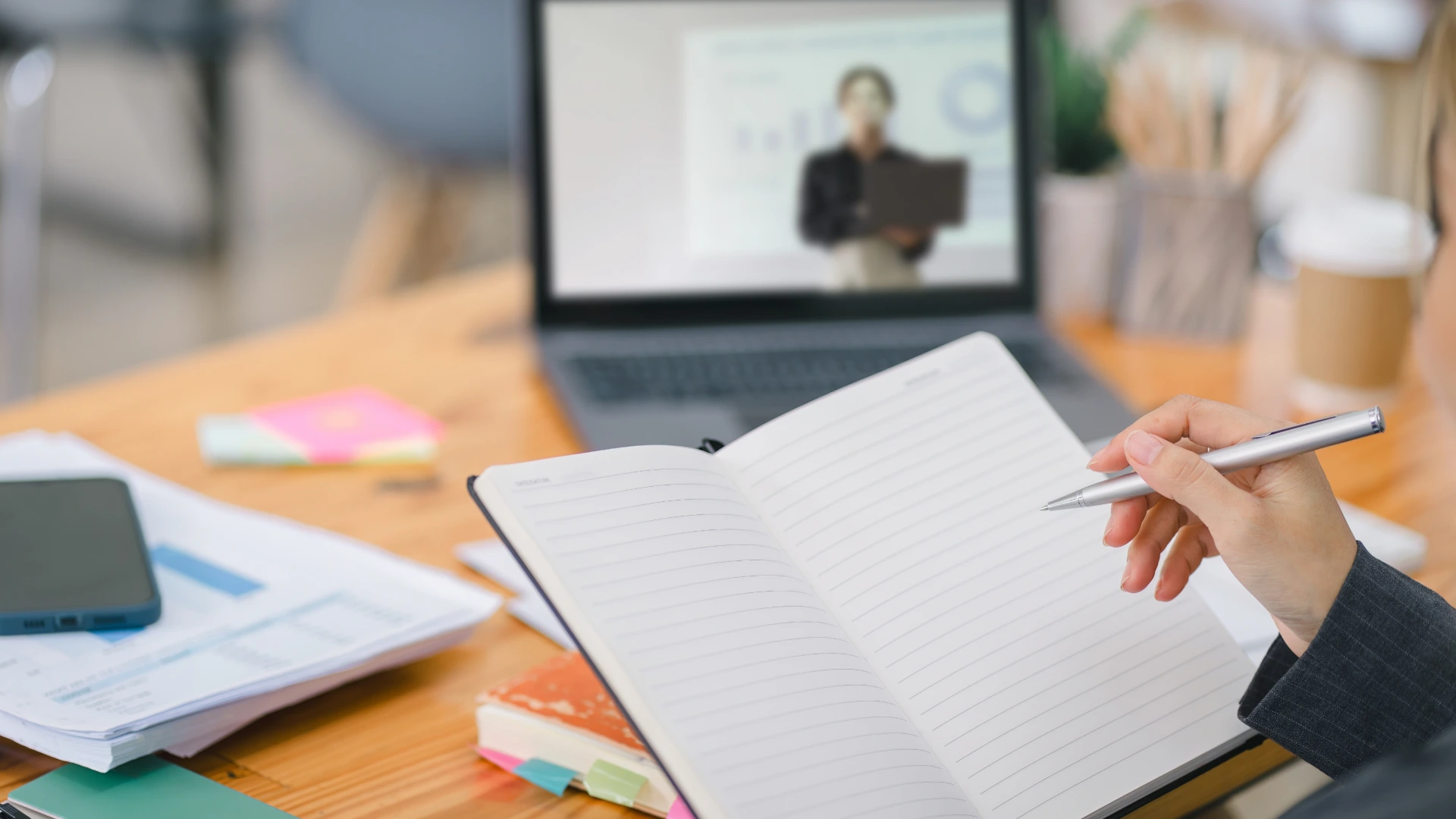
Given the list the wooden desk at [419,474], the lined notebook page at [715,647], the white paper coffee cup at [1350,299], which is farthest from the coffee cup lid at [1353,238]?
the lined notebook page at [715,647]

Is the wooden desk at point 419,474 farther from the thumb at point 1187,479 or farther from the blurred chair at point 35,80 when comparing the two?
the blurred chair at point 35,80

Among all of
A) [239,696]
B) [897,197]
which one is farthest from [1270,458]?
[897,197]

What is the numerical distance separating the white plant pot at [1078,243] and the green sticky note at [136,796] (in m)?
0.76

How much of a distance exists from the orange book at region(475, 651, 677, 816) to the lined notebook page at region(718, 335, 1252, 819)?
0.10 m

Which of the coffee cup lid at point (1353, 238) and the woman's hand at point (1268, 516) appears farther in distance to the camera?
the coffee cup lid at point (1353, 238)

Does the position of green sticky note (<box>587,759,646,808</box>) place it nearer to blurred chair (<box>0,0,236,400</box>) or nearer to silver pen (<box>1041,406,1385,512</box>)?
silver pen (<box>1041,406,1385,512</box>)

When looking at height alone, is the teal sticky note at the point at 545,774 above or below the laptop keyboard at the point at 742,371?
below

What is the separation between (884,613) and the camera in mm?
528

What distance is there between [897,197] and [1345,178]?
1.84 metres

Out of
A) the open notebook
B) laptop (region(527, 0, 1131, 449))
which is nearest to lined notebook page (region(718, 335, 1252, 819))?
Result: the open notebook

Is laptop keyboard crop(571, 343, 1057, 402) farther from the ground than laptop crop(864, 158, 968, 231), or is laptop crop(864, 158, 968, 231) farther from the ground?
laptop crop(864, 158, 968, 231)

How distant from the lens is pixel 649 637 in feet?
1.50

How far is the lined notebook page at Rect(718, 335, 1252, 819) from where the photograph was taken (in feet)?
1.68

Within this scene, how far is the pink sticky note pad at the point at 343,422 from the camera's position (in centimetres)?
87
